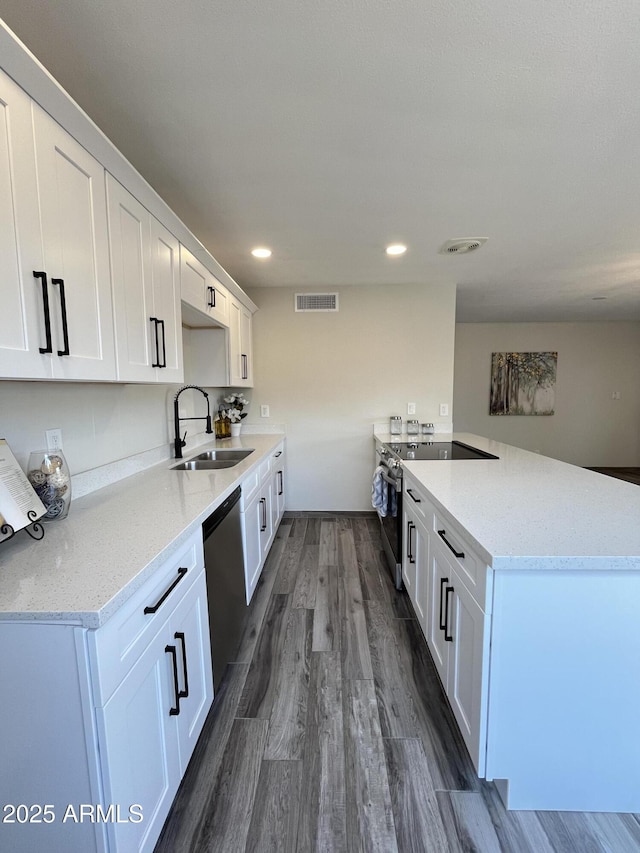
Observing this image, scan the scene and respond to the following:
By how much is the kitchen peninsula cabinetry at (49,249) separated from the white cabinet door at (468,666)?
57.1 inches

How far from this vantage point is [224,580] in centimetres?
162

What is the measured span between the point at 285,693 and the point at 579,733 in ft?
3.60

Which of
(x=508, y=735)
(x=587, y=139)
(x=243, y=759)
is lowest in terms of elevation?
(x=243, y=759)

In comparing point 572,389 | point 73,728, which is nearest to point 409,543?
point 73,728

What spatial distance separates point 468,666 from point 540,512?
583mm

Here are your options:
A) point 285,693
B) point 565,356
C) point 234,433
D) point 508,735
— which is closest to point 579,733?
point 508,735

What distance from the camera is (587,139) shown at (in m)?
1.48

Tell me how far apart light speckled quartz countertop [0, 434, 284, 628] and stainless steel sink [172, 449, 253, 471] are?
561 millimetres

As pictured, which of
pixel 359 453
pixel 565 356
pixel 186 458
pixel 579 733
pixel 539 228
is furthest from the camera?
pixel 565 356

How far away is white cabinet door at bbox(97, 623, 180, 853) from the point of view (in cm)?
79

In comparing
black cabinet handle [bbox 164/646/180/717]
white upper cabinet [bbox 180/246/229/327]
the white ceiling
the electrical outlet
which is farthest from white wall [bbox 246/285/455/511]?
black cabinet handle [bbox 164/646/180/717]

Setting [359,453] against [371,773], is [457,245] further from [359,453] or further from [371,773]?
[371,773]

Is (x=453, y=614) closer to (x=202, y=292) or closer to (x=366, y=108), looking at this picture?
(x=366, y=108)

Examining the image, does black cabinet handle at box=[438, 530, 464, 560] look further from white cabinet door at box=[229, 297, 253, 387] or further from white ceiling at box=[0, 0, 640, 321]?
white cabinet door at box=[229, 297, 253, 387]
